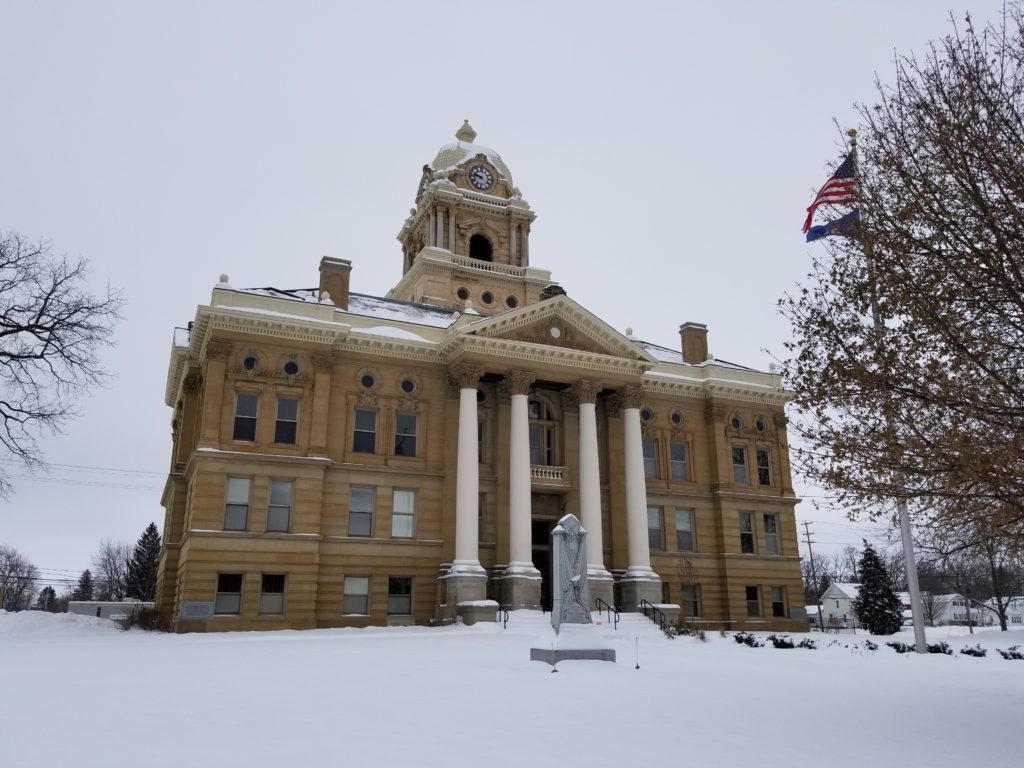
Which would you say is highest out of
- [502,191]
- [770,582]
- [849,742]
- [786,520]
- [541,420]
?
[502,191]

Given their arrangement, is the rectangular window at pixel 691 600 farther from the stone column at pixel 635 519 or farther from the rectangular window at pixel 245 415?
the rectangular window at pixel 245 415

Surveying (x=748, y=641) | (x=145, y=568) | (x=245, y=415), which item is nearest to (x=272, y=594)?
(x=245, y=415)

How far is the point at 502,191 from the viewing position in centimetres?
5484

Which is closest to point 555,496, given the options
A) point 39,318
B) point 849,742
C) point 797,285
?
point 39,318

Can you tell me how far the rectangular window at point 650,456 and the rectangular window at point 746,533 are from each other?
5.36m

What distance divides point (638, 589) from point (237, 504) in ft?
56.1

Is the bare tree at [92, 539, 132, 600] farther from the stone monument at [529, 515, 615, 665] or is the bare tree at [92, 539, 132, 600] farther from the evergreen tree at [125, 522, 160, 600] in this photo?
the stone monument at [529, 515, 615, 665]

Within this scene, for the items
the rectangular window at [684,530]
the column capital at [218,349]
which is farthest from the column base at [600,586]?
the column capital at [218,349]

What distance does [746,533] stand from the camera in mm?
41656

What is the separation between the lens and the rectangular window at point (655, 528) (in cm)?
3956

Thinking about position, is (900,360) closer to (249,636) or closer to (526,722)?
(526,722)

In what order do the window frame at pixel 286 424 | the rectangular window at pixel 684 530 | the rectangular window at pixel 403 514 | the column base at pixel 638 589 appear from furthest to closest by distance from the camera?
the rectangular window at pixel 684 530
the column base at pixel 638 589
the rectangular window at pixel 403 514
the window frame at pixel 286 424

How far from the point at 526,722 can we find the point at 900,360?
7395 mm

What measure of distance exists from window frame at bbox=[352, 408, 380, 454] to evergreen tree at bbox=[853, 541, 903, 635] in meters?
31.7
